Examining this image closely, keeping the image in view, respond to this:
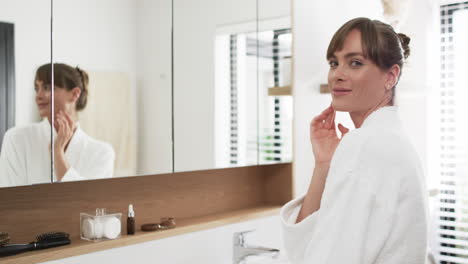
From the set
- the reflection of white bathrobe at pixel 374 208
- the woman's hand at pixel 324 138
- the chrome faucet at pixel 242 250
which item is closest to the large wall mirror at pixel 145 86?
the chrome faucet at pixel 242 250

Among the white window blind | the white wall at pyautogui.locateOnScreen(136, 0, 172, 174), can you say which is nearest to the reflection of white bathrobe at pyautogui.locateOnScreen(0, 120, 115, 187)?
the white wall at pyautogui.locateOnScreen(136, 0, 172, 174)

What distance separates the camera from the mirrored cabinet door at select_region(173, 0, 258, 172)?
68.9 inches

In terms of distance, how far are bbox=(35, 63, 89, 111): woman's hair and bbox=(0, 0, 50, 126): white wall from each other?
0.02 meters

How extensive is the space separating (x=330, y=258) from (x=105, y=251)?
2.46 feet

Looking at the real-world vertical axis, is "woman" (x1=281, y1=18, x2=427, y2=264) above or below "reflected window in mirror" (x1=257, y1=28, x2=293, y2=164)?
below

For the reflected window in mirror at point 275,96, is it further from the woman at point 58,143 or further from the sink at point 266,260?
the woman at point 58,143

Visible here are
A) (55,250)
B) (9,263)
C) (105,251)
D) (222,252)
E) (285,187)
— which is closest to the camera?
(9,263)

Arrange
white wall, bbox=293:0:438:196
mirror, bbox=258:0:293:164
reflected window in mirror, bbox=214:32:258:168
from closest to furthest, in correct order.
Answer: reflected window in mirror, bbox=214:32:258:168
mirror, bbox=258:0:293:164
white wall, bbox=293:0:438:196

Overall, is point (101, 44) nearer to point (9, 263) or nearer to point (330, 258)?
point (9, 263)

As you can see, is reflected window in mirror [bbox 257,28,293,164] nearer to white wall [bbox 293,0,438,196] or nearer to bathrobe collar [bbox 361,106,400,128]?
white wall [bbox 293,0,438,196]

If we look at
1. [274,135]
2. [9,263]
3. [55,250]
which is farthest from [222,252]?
[9,263]

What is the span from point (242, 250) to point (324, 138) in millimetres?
617

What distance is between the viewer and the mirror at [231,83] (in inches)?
69.5

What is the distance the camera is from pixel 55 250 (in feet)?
4.80
